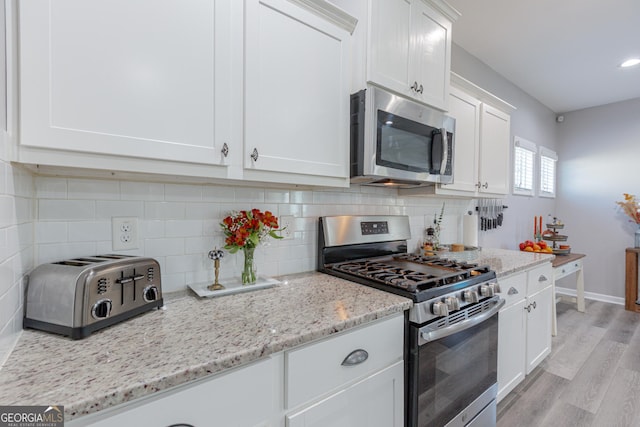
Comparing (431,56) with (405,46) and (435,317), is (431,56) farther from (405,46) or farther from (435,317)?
(435,317)

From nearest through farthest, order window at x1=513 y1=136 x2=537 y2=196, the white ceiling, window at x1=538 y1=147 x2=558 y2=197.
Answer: the white ceiling < window at x1=513 y1=136 x2=537 y2=196 < window at x1=538 y1=147 x2=558 y2=197

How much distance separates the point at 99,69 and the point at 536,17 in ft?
9.58

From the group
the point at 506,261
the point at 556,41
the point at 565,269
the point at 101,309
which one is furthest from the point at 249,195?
the point at 565,269

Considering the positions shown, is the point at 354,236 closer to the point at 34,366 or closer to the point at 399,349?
the point at 399,349

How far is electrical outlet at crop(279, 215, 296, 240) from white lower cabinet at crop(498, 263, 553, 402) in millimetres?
1235

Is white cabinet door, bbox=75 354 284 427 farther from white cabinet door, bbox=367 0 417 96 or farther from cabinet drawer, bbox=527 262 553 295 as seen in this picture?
cabinet drawer, bbox=527 262 553 295

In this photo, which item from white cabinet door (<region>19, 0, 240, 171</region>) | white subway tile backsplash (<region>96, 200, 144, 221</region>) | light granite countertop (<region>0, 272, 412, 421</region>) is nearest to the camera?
light granite countertop (<region>0, 272, 412, 421</region>)

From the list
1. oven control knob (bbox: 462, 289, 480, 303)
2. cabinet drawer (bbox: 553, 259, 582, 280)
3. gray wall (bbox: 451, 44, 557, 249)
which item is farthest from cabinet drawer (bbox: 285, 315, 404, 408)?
cabinet drawer (bbox: 553, 259, 582, 280)

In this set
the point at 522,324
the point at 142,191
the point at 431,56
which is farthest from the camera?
the point at 522,324

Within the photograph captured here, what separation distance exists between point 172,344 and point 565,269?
3.76 meters

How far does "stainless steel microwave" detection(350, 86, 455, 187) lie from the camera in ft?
4.65

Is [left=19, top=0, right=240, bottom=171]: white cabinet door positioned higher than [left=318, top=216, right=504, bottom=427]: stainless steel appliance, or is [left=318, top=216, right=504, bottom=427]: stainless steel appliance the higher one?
[left=19, top=0, right=240, bottom=171]: white cabinet door

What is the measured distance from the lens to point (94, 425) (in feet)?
1.88

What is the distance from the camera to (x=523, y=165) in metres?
3.59
